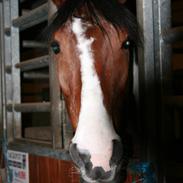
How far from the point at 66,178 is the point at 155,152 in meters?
0.61

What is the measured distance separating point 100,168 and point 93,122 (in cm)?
14

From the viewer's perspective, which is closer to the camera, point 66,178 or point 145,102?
point 145,102

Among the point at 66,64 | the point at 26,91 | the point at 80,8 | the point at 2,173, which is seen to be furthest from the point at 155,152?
the point at 26,91

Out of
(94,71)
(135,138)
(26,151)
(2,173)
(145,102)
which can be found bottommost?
(2,173)

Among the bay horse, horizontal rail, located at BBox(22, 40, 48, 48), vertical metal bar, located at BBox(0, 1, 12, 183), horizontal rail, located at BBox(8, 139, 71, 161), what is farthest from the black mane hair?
horizontal rail, located at BBox(22, 40, 48, 48)

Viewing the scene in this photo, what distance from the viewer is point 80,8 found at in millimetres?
1418

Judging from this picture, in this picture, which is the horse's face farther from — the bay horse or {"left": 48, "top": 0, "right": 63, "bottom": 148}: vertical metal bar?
{"left": 48, "top": 0, "right": 63, "bottom": 148}: vertical metal bar

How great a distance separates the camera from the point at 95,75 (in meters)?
1.27

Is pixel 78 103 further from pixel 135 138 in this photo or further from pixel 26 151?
pixel 26 151

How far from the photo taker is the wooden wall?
5.80 feet

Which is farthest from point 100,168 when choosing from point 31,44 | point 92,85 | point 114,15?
point 31,44

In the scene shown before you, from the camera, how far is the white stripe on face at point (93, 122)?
45.9 inches

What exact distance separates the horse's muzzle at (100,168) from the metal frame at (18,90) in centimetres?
55

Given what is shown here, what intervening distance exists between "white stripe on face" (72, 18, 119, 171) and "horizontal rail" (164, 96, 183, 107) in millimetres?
226
